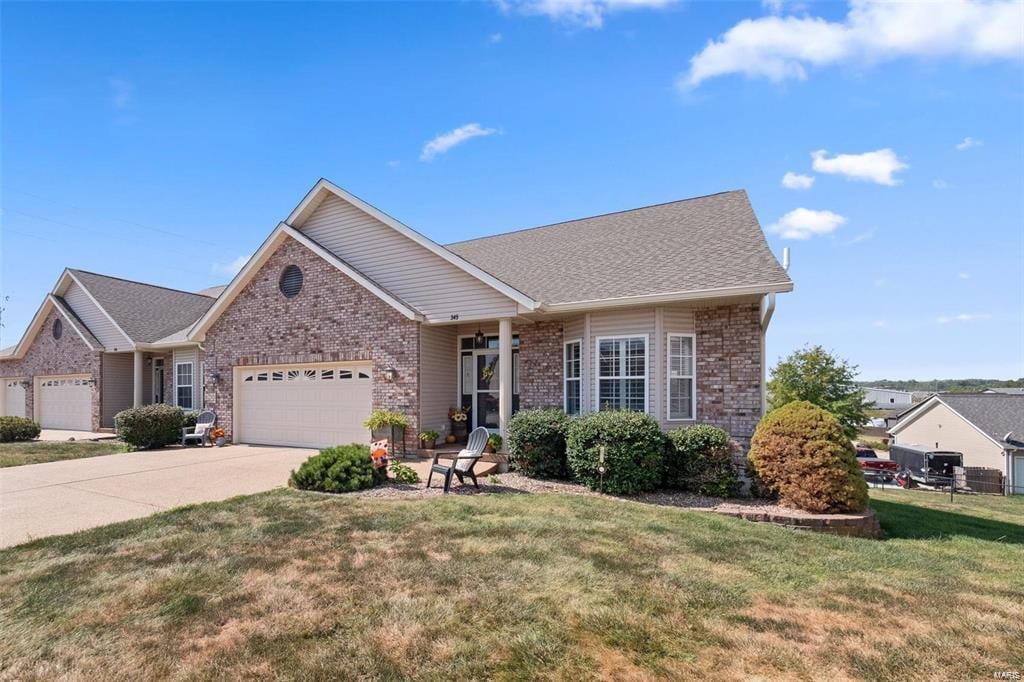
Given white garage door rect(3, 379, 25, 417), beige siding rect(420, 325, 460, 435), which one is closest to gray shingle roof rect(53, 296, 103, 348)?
white garage door rect(3, 379, 25, 417)

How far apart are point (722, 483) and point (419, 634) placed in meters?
6.63

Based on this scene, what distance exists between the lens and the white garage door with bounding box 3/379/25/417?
23062 millimetres

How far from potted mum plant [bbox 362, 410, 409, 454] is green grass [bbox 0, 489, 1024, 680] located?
17.0ft

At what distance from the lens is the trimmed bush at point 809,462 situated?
769cm

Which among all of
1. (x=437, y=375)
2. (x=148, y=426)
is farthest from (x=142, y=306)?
(x=437, y=375)

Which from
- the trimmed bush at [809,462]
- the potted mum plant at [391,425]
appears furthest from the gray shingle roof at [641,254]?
the potted mum plant at [391,425]

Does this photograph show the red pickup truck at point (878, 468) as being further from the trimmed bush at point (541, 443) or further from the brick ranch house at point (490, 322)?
the trimmed bush at point (541, 443)

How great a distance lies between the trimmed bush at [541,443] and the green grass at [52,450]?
38.3 ft

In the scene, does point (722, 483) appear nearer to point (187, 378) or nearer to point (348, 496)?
point (348, 496)

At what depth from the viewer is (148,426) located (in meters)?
14.6

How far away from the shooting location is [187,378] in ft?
60.4

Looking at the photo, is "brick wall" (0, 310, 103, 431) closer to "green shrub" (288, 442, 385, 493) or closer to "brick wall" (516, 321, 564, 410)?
"green shrub" (288, 442, 385, 493)

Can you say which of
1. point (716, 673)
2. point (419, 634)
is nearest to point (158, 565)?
point (419, 634)

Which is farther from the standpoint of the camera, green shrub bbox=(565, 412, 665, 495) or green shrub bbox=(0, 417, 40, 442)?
green shrub bbox=(0, 417, 40, 442)
